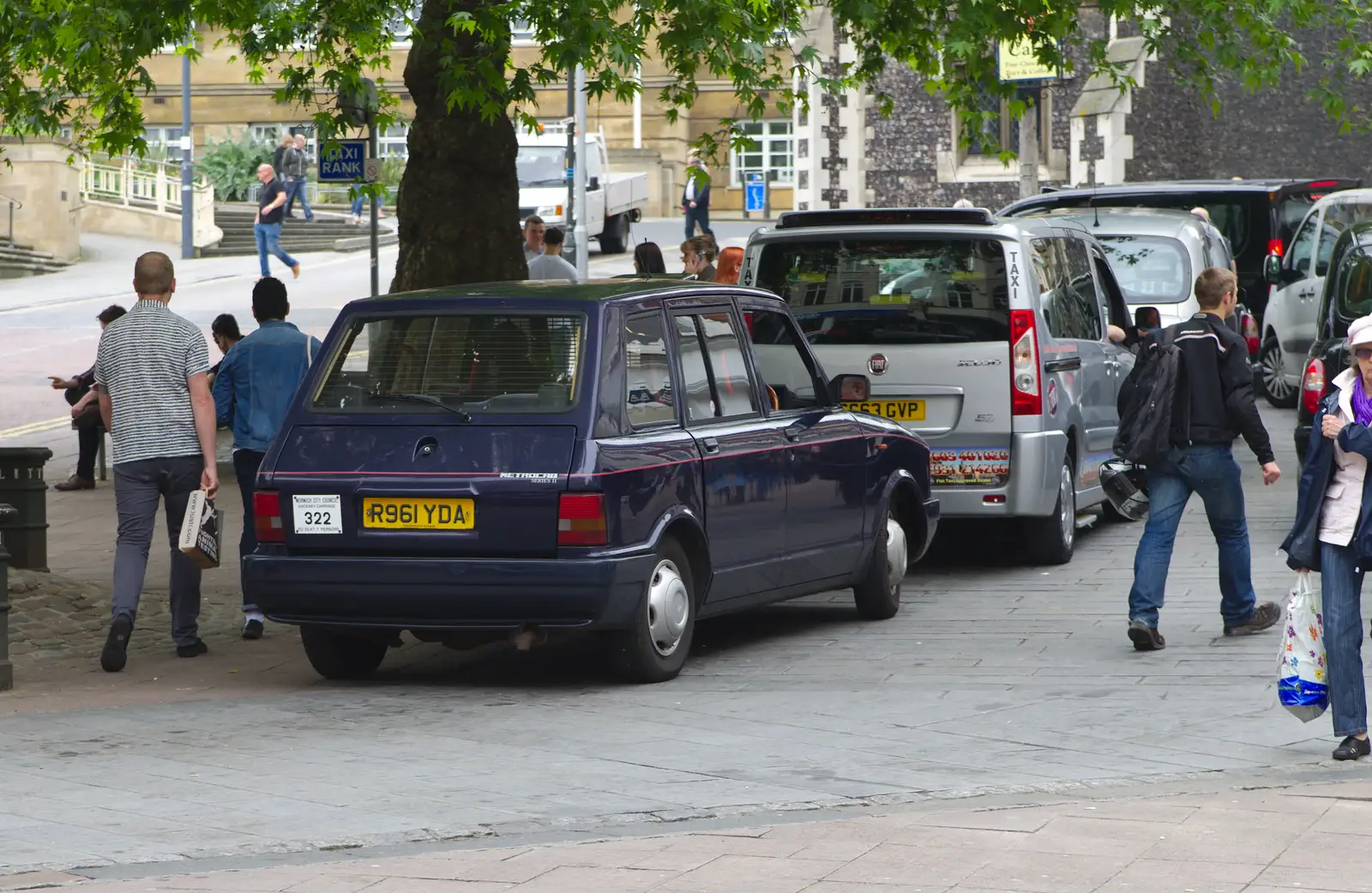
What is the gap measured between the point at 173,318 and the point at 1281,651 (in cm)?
523

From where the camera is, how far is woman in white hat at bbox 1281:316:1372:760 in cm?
725

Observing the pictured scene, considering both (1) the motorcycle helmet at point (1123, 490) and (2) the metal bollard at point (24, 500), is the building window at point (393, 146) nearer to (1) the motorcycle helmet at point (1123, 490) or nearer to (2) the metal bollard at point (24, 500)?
(2) the metal bollard at point (24, 500)

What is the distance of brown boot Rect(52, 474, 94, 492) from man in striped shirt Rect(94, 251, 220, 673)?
8276mm

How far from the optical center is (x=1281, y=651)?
24.4ft

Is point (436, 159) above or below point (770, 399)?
above

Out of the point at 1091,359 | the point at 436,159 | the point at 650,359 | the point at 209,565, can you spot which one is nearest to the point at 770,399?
the point at 650,359

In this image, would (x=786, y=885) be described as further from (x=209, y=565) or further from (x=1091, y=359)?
(x=1091, y=359)

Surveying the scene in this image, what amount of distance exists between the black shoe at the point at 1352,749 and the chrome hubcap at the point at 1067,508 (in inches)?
199

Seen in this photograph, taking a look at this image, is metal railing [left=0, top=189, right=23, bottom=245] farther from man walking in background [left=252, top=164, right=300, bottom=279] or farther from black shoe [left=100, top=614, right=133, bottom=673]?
black shoe [left=100, top=614, right=133, bottom=673]

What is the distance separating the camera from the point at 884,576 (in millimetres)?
10633

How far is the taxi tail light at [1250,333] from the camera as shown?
18.3 meters

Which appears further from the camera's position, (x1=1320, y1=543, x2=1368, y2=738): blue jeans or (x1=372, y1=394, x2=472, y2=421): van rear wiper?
(x1=372, y1=394, x2=472, y2=421): van rear wiper

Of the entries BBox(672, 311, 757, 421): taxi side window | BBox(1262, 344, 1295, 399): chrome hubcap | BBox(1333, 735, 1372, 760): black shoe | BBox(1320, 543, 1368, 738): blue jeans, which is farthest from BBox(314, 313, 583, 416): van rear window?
BBox(1262, 344, 1295, 399): chrome hubcap

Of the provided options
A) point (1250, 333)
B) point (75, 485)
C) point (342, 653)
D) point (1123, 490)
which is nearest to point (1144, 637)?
point (1123, 490)
